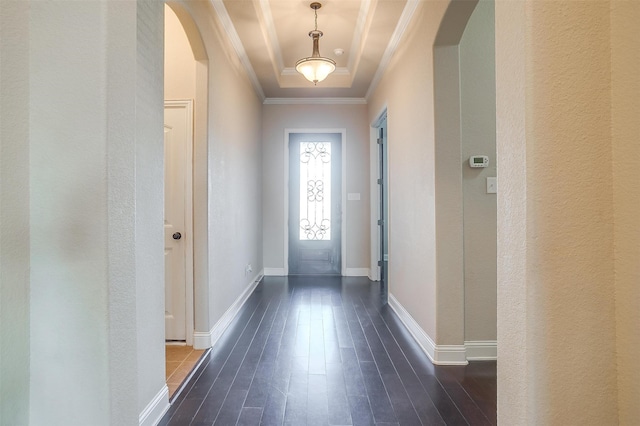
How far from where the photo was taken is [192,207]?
111 inches

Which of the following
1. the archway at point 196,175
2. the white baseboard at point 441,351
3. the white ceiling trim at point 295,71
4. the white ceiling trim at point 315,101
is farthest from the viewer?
the white ceiling trim at point 315,101

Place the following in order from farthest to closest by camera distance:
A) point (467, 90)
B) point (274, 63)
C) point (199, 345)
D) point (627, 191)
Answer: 1. point (274, 63)
2. point (199, 345)
3. point (467, 90)
4. point (627, 191)

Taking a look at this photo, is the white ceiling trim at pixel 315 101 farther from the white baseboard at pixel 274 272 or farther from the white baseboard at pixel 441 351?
the white baseboard at pixel 441 351

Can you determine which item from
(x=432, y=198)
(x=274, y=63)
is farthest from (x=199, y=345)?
(x=274, y=63)

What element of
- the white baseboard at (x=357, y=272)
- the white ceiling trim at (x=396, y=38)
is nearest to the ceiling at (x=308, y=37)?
the white ceiling trim at (x=396, y=38)

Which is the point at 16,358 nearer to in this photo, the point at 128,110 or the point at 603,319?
the point at 128,110

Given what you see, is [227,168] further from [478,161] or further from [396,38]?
[478,161]

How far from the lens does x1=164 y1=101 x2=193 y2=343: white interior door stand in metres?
A: 2.81

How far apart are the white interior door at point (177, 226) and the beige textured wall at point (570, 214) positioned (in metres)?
2.51

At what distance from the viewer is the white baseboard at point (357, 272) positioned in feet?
18.3

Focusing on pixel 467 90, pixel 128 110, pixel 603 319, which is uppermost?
pixel 467 90

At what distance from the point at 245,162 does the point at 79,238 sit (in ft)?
11.0

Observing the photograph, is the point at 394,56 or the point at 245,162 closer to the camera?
the point at 394,56

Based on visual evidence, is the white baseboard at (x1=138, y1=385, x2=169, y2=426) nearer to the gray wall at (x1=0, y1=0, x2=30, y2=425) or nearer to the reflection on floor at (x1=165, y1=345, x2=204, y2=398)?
the reflection on floor at (x1=165, y1=345, x2=204, y2=398)
